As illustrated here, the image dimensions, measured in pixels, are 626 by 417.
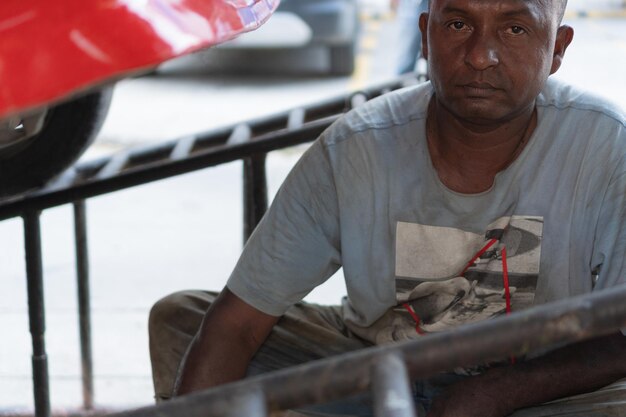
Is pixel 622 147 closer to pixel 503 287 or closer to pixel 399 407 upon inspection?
pixel 503 287

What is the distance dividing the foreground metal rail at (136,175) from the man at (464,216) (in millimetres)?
549

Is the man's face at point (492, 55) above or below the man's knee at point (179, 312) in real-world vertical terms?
above

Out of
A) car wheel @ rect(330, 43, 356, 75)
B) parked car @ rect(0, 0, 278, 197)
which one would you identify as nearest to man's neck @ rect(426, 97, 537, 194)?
parked car @ rect(0, 0, 278, 197)

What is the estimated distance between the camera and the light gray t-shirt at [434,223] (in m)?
2.10

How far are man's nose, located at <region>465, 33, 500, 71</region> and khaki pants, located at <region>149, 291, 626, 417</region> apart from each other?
2.29 feet

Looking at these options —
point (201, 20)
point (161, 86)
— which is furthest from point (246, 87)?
point (201, 20)

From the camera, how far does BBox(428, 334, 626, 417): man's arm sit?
1993 millimetres

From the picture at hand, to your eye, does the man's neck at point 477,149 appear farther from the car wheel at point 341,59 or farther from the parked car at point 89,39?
the car wheel at point 341,59

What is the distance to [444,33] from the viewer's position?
2.06m

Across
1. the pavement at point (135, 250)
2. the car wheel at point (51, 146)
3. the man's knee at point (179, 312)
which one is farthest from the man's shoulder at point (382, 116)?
the pavement at point (135, 250)

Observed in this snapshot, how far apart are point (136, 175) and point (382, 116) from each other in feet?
2.31

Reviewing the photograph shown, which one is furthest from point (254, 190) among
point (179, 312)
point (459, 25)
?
point (459, 25)

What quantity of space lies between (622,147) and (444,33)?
411 millimetres

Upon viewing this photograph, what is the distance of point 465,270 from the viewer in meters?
2.15
